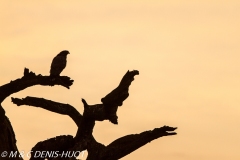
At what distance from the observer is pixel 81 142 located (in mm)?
25578

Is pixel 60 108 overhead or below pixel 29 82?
below

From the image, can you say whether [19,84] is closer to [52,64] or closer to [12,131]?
[12,131]

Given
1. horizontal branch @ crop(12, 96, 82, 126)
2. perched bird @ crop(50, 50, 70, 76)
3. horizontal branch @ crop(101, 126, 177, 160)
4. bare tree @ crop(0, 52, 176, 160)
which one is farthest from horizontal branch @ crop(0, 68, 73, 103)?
perched bird @ crop(50, 50, 70, 76)

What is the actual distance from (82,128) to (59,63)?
10073 millimetres

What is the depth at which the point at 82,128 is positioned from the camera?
25703 mm

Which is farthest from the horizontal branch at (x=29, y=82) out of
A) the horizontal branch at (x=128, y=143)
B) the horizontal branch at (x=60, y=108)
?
the horizontal branch at (x=128, y=143)

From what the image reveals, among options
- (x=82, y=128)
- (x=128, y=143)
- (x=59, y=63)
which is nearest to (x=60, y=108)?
(x=82, y=128)

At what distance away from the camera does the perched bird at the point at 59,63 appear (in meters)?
34.5

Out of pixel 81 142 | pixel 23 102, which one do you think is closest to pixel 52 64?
pixel 23 102

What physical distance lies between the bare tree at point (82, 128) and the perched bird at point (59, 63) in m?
7.32

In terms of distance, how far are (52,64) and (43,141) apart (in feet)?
34.7

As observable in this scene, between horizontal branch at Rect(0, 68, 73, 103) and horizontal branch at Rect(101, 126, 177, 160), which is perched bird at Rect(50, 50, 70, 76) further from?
horizontal branch at Rect(101, 126, 177, 160)

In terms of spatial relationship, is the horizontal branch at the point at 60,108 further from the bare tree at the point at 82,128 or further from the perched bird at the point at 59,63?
the perched bird at the point at 59,63

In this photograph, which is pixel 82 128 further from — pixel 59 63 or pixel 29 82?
pixel 59 63
